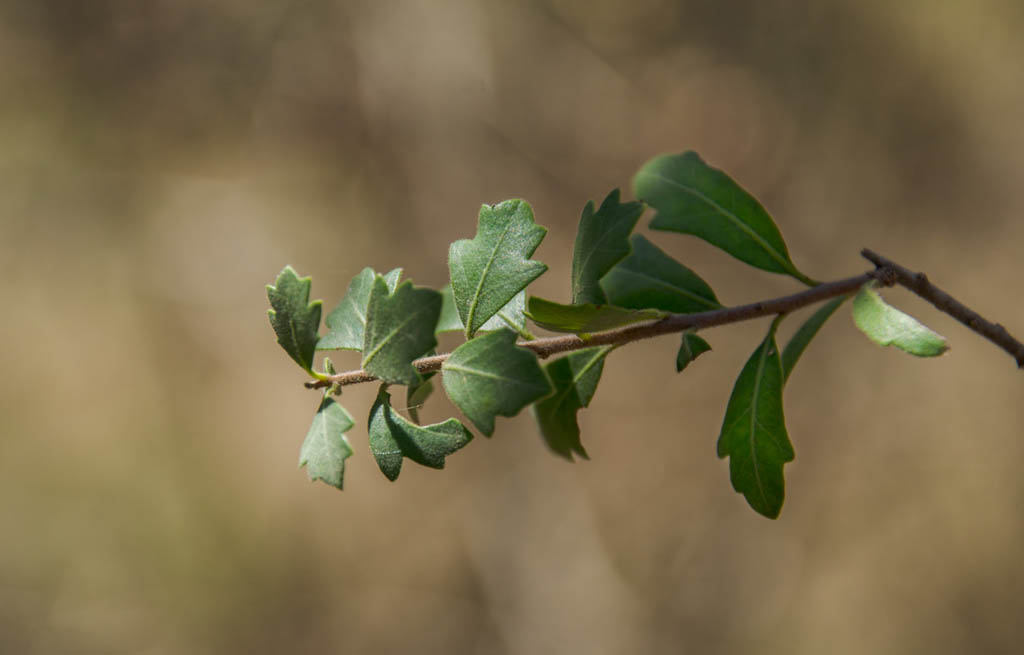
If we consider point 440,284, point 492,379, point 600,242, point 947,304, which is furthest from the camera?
point 440,284

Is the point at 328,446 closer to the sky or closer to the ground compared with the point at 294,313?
closer to the ground

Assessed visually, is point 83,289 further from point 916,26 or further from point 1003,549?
point 1003,549

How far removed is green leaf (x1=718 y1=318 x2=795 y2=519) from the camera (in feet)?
3.60

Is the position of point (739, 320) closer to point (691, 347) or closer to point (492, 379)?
point (691, 347)

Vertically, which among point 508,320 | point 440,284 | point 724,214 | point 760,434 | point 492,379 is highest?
point 440,284

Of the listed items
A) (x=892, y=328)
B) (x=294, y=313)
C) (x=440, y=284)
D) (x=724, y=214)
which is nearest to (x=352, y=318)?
(x=294, y=313)

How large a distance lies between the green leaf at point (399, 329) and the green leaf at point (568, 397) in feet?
0.72

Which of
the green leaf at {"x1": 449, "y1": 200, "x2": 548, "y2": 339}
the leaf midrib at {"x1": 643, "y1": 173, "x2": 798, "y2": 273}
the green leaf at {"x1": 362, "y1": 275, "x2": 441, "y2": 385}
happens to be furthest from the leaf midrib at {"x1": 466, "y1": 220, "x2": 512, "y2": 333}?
the leaf midrib at {"x1": 643, "y1": 173, "x2": 798, "y2": 273}

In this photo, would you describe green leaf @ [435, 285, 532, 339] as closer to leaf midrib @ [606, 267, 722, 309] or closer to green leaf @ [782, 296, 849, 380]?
leaf midrib @ [606, 267, 722, 309]

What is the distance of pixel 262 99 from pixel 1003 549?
13.2ft

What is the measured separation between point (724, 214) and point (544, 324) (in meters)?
0.38

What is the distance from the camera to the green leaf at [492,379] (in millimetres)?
875

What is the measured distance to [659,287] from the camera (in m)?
1.16

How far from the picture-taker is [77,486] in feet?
11.9
